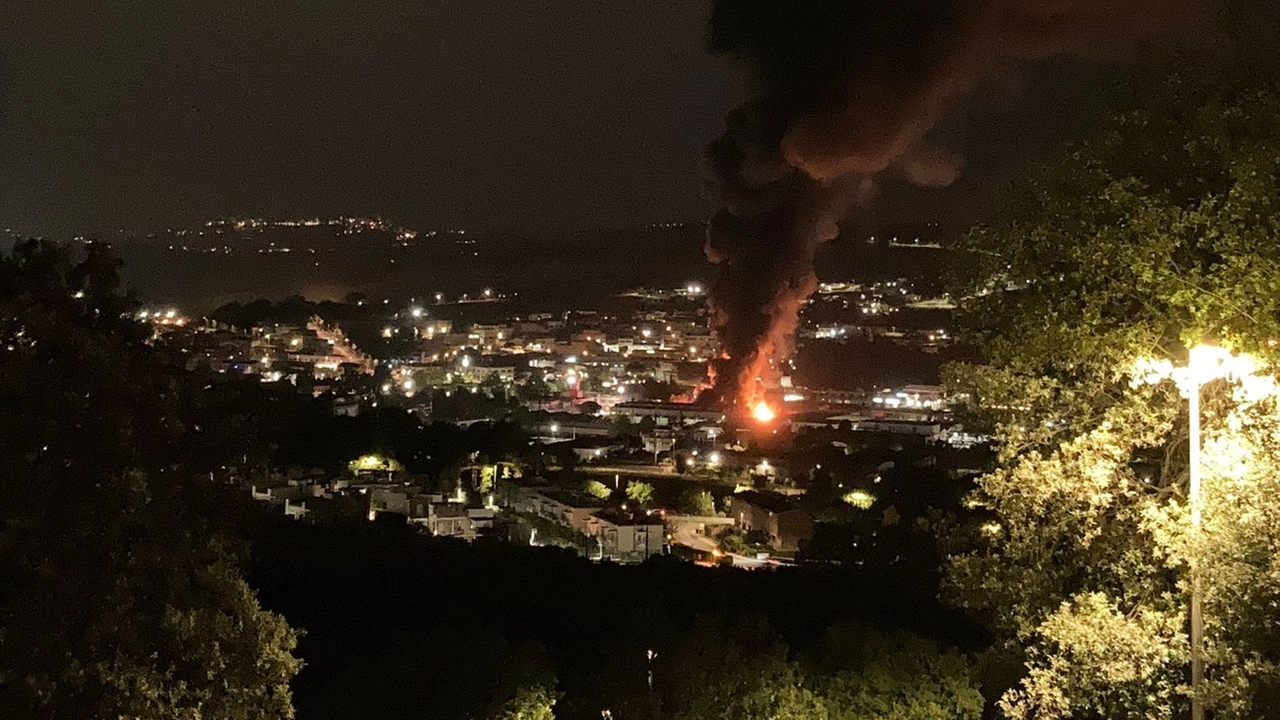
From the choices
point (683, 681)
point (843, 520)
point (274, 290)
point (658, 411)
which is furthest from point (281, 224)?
point (683, 681)

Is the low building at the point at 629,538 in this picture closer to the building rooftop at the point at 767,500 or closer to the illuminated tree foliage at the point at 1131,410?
the building rooftop at the point at 767,500

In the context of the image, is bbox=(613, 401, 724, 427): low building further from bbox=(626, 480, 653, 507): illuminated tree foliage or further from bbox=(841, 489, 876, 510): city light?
bbox=(841, 489, 876, 510): city light

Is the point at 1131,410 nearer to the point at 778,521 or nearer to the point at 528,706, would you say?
the point at 528,706

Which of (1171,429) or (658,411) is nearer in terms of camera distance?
(1171,429)

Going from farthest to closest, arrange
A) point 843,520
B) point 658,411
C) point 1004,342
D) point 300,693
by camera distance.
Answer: point 658,411
point 843,520
point 300,693
point 1004,342

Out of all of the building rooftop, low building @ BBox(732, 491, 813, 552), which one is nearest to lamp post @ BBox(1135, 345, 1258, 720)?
low building @ BBox(732, 491, 813, 552)

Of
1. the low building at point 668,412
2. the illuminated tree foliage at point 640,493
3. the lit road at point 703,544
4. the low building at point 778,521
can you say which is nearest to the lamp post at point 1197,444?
the lit road at point 703,544

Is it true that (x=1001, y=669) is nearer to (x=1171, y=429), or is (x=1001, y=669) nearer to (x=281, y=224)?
(x=1171, y=429)
